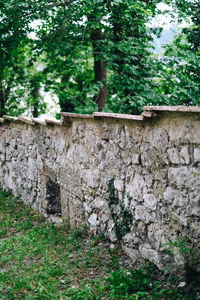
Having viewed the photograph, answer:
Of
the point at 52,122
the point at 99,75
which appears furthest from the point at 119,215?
the point at 99,75

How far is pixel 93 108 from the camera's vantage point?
820cm

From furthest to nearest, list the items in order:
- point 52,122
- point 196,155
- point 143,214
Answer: point 52,122 → point 143,214 → point 196,155

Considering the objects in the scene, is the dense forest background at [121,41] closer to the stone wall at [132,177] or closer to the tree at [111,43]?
the tree at [111,43]

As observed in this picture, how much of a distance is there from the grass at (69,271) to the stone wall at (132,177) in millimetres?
203

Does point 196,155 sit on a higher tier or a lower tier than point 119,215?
higher

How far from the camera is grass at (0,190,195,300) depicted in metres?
3.24

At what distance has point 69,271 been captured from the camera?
12.9 ft

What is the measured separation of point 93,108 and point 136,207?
15.5ft

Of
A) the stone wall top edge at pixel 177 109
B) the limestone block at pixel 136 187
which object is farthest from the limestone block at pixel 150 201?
the stone wall top edge at pixel 177 109

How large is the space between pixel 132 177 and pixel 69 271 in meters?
1.32

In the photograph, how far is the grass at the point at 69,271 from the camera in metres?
3.24

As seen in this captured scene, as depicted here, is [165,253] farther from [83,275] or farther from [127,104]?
[127,104]

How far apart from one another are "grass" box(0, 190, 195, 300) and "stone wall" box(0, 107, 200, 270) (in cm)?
20

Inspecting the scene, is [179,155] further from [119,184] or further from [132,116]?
[119,184]
